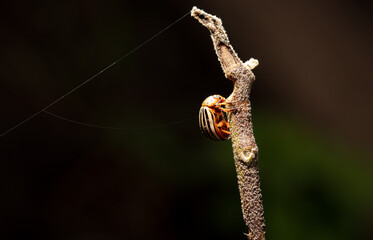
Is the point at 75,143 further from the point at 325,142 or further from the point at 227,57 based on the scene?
the point at 325,142

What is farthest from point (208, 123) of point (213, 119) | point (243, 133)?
point (243, 133)

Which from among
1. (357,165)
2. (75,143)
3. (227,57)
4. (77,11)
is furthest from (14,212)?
(357,165)

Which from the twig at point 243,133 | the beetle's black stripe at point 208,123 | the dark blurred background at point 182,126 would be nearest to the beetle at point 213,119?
the beetle's black stripe at point 208,123

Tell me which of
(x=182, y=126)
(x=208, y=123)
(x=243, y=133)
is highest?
(x=182, y=126)

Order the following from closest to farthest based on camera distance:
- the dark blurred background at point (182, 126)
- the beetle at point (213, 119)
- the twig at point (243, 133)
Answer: the twig at point (243, 133), the beetle at point (213, 119), the dark blurred background at point (182, 126)

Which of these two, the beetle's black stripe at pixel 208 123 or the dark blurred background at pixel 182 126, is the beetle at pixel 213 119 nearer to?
the beetle's black stripe at pixel 208 123

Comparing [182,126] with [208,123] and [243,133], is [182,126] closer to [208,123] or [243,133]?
[208,123]
